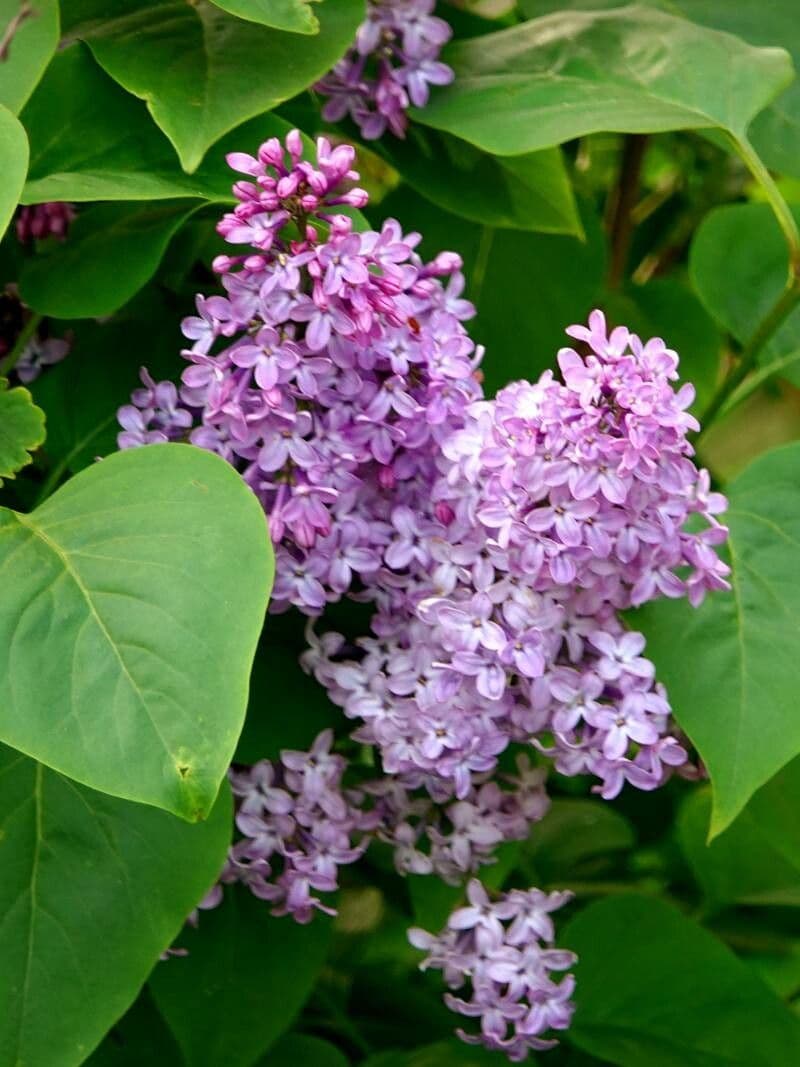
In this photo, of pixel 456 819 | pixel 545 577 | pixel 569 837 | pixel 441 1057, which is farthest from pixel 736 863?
pixel 545 577

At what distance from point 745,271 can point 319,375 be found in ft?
1.41

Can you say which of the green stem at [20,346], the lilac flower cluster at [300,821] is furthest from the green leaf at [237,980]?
the green stem at [20,346]

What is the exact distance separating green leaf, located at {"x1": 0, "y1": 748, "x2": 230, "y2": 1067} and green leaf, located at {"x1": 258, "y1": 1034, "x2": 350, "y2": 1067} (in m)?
0.28

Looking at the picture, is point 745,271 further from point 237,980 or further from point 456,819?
point 237,980

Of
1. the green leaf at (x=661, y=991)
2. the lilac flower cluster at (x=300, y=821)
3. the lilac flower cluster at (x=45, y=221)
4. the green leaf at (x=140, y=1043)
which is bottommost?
the green leaf at (x=140, y=1043)

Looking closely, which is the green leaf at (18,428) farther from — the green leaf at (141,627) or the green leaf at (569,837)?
the green leaf at (569,837)

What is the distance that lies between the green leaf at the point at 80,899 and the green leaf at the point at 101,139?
306mm

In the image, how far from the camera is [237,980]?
831 mm

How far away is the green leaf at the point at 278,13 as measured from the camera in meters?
0.72

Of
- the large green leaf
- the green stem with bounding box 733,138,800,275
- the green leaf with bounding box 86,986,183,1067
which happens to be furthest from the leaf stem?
the green leaf with bounding box 86,986,183,1067

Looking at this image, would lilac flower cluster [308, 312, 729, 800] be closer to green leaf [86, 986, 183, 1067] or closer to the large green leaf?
green leaf [86, 986, 183, 1067]

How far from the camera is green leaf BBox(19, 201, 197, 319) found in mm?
764

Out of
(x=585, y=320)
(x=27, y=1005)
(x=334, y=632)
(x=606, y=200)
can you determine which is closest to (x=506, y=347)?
(x=585, y=320)

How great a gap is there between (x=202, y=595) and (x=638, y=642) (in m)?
0.22
